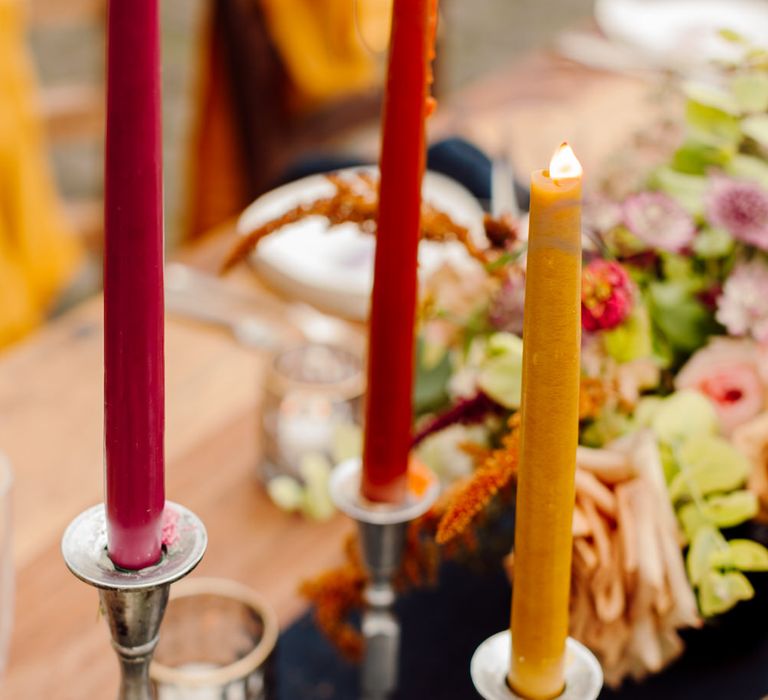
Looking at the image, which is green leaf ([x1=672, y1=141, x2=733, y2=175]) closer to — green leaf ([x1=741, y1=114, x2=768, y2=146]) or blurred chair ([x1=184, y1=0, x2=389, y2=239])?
green leaf ([x1=741, y1=114, x2=768, y2=146])

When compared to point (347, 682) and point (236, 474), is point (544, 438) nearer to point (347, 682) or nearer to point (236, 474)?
point (347, 682)

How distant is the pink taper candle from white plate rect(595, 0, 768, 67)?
1.42 m

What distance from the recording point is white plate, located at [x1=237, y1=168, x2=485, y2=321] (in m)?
1.11

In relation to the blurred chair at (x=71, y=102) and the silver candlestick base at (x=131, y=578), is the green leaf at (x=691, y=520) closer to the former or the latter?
the silver candlestick base at (x=131, y=578)

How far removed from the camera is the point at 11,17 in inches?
74.0

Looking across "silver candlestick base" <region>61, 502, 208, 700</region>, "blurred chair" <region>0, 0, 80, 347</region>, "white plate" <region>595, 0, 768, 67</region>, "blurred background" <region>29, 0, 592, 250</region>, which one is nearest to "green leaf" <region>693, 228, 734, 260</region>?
"silver candlestick base" <region>61, 502, 208, 700</region>

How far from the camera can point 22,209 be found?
198 cm

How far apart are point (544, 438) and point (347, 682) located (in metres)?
0.39

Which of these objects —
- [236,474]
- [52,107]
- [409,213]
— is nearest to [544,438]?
[409,213]

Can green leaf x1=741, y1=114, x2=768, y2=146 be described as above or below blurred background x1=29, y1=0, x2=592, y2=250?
above

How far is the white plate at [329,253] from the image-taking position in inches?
43.6

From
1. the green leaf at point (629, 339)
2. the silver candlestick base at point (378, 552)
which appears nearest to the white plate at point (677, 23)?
the green leaf at point (629, 339)

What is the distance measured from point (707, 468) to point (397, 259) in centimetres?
19

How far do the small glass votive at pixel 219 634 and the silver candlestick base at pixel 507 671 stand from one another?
0.15m
